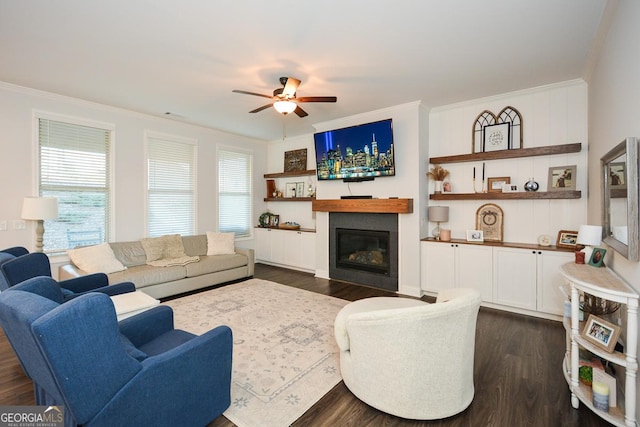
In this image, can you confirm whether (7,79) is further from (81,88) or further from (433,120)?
(433,120)

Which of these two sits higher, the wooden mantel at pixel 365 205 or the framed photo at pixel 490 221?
the wooden mantel at pixel 365 205

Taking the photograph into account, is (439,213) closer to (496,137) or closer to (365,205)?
(365,205)

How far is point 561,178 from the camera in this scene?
3.66 metres

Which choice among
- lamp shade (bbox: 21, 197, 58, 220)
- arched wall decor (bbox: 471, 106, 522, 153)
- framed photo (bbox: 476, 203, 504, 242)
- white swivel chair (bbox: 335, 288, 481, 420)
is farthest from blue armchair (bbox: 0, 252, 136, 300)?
arched wall decor (bbox: 471, 106, 522, 153)

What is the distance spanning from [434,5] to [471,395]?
2.82 meters

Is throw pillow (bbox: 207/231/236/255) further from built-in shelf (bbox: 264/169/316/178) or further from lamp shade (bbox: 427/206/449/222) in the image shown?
lamp shade (bbox: 427/206/449/222)

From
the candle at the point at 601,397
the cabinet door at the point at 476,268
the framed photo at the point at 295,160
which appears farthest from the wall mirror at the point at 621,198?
the framed photo at the point at 295,160

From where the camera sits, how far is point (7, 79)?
11.6ft

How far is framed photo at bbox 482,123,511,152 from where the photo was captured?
159 inches

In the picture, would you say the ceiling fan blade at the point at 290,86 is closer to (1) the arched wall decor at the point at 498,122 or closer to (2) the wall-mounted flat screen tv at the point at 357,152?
(2) the wall-mounted flat screen tv at the point at 357,152

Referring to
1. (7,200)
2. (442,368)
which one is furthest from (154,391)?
(7,200)

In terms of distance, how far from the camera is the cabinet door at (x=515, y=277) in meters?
3.60

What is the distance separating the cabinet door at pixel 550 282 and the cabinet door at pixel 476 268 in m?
0.52

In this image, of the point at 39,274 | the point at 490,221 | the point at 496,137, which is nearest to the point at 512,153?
the point at 496,137
